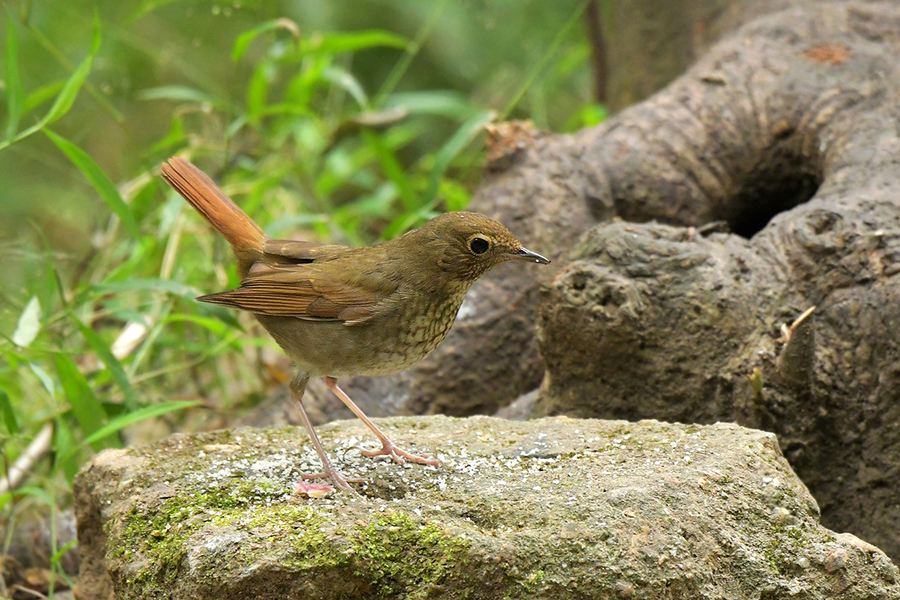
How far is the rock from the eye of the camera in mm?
2455

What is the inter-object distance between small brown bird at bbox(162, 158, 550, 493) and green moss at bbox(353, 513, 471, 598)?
708 mm

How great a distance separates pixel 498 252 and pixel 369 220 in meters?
4.48

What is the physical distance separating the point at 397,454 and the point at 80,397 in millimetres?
1791

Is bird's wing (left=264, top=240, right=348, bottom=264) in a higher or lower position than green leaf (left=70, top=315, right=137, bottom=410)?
higher

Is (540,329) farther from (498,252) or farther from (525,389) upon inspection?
(525,389)

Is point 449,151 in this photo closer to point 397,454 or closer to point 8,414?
point 397,454

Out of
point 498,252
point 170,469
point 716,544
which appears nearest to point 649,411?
point 498,252

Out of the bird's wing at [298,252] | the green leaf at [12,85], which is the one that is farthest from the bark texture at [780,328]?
the green leaf at [12,85]

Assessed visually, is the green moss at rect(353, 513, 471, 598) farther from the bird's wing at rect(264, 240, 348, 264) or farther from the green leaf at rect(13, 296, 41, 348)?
the green leaf at rect(13, 296, 41, 348)

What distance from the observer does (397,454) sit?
128 inches

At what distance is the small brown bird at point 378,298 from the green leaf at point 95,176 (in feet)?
3.57

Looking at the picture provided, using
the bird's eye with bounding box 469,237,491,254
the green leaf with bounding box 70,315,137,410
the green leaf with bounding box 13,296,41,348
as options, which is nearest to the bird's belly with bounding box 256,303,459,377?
the bird's eye with bounding box 469,237,491,254

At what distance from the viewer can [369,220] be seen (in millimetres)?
7801

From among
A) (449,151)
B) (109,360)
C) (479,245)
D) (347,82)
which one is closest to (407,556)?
(479,245)
